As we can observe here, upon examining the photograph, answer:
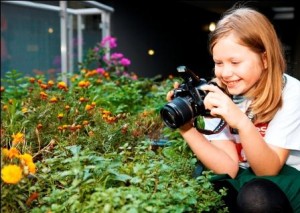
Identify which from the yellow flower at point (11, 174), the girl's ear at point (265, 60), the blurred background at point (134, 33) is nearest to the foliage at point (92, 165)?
the yellow flower at point (11, 174)

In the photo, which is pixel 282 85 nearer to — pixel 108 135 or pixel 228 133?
pixel 228 133

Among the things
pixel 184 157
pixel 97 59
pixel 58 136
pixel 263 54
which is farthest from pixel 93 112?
pixel 97 59

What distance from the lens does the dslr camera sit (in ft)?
5.57

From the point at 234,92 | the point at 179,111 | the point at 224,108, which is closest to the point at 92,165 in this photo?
the point at 179,111

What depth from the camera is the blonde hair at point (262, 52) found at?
182cm

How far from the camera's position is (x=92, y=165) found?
1607mm

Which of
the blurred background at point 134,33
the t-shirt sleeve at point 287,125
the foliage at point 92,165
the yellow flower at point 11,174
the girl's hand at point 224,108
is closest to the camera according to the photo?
the yellow flower at point 11,174

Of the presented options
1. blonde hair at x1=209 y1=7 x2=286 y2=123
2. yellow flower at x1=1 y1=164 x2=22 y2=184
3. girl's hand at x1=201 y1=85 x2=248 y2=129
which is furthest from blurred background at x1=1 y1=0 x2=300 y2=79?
yellow flower at x1=1 y1=164 x2=22 y2=184

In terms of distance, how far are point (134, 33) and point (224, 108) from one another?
30.4 ft

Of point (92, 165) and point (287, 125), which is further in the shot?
point (287, 125)

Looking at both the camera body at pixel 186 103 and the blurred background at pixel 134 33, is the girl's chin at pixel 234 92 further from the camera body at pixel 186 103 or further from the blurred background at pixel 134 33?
the blurred background at pixel 134 33

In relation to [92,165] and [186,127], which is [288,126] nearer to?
[186,127]

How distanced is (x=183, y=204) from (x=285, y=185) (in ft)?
1.44

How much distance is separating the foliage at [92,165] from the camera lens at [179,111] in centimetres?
17
